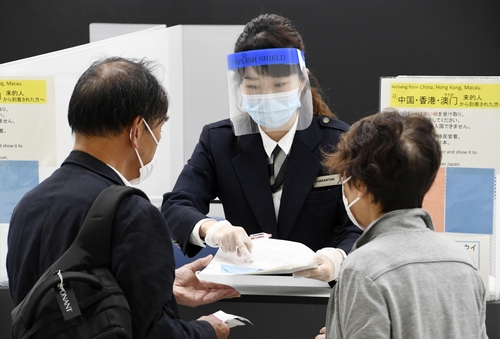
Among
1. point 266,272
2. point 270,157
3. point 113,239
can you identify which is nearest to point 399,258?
point 266,272

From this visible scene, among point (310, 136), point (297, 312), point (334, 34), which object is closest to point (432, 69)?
point (334, 34)

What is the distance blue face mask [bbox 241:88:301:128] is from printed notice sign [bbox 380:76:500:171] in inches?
19.9

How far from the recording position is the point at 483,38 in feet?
13.0

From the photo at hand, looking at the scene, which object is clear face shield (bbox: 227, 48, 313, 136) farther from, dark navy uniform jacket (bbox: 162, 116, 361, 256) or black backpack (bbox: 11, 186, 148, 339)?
black backpack (bbox: 11, 186, 148, 339)

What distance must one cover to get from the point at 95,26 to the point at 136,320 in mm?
3085

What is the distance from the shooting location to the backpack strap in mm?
1355

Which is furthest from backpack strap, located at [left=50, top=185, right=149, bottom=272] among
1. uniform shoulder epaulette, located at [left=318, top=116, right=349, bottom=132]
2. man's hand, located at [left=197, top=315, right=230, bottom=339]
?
uniform shoulder epaulette, located at [left=318, top=116, right=349, bottom=132]

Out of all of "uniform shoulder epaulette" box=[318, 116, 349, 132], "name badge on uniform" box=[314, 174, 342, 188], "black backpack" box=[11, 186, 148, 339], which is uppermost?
"uniform shoulder epaulette" box=[318, 116, 349, 132]

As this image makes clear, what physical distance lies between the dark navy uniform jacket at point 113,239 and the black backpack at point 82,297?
0.03 m

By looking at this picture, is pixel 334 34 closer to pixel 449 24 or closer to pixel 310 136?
pixel 449 24

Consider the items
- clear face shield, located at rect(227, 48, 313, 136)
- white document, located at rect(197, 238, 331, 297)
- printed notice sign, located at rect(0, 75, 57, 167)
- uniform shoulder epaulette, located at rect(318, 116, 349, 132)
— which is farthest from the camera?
printed notice sign, located at rect(0, 75, 57, 167)

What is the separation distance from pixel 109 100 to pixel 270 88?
0.94 meters

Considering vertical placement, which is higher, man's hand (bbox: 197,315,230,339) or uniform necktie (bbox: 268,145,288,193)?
uniform necktie (bbox: 268,145,288,193)

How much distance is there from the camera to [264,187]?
8.18 ft
